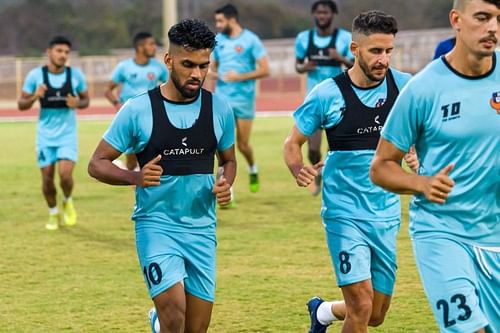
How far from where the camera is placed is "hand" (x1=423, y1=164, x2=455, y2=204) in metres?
5.21

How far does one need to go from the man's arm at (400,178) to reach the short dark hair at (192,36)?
5.47ft

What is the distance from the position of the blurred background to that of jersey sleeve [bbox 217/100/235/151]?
42.8 metres

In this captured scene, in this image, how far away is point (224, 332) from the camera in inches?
338

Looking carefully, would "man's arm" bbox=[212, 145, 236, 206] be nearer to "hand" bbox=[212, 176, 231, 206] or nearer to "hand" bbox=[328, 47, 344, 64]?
"hand" bbox=[212, 176, 231, 206]

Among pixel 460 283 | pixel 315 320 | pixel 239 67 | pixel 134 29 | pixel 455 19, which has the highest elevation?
pixel 455 19

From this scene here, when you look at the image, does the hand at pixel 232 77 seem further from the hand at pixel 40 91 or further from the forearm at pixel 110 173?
the forearm at pixel 110 173

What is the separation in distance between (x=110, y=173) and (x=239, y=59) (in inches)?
402

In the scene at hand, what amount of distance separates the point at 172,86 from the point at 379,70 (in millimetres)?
1367

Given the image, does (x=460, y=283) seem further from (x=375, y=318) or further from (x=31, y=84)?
(x=31, y=84)

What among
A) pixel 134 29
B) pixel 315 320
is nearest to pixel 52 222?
pixel 315 320

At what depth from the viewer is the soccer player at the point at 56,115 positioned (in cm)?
1371

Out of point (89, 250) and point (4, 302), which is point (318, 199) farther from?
point (4, 302)

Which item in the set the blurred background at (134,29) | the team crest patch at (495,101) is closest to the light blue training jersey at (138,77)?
the team crest patch at (495,101)

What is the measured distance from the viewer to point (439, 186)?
521cm
